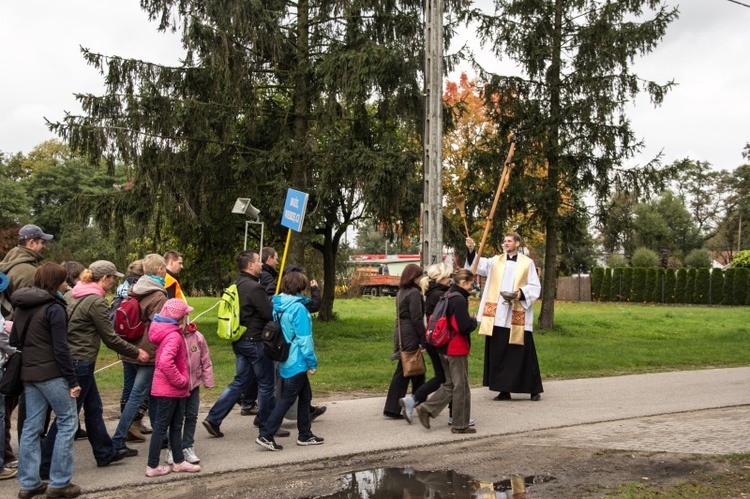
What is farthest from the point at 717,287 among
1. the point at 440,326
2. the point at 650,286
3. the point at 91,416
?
the point at 91,416

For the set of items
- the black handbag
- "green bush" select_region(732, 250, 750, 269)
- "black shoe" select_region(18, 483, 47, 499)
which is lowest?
"black shoe" select_region(18, 483, 47, 499)

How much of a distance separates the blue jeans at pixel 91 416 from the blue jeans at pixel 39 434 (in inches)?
17.4

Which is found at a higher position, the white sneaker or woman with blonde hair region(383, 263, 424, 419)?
woman with blonde hair region(383, 263, 424, 419)

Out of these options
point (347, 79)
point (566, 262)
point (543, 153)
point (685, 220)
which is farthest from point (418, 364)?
point (685, 220)

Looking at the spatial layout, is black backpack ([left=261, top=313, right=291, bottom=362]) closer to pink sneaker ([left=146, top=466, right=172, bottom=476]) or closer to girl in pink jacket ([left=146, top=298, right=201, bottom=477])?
girl in pink jacket ([left=146, top=298, right=201, bottom=477])

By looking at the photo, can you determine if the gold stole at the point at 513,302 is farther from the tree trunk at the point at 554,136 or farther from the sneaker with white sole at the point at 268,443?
the tree trunk at the point at 554,136

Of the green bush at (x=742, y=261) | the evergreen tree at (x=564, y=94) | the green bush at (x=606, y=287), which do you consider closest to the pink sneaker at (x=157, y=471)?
the evergreen tree at (x=564, y=94)

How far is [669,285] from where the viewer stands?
45.9 m

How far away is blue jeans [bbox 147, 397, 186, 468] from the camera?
666 cm

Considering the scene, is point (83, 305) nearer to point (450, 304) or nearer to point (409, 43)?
point (450, 304)

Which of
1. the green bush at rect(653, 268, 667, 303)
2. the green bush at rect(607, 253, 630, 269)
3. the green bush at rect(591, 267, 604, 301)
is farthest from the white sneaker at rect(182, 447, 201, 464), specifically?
the green bush at rect(607, 253, 630, 269)

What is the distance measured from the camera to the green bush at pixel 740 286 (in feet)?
144

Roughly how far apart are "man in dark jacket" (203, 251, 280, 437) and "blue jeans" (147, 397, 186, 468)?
3.96ft

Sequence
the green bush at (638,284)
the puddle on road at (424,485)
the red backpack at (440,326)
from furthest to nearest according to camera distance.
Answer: the green bush at (638,284), the red backpack at (440,326), the puddle on road at (424,485)
